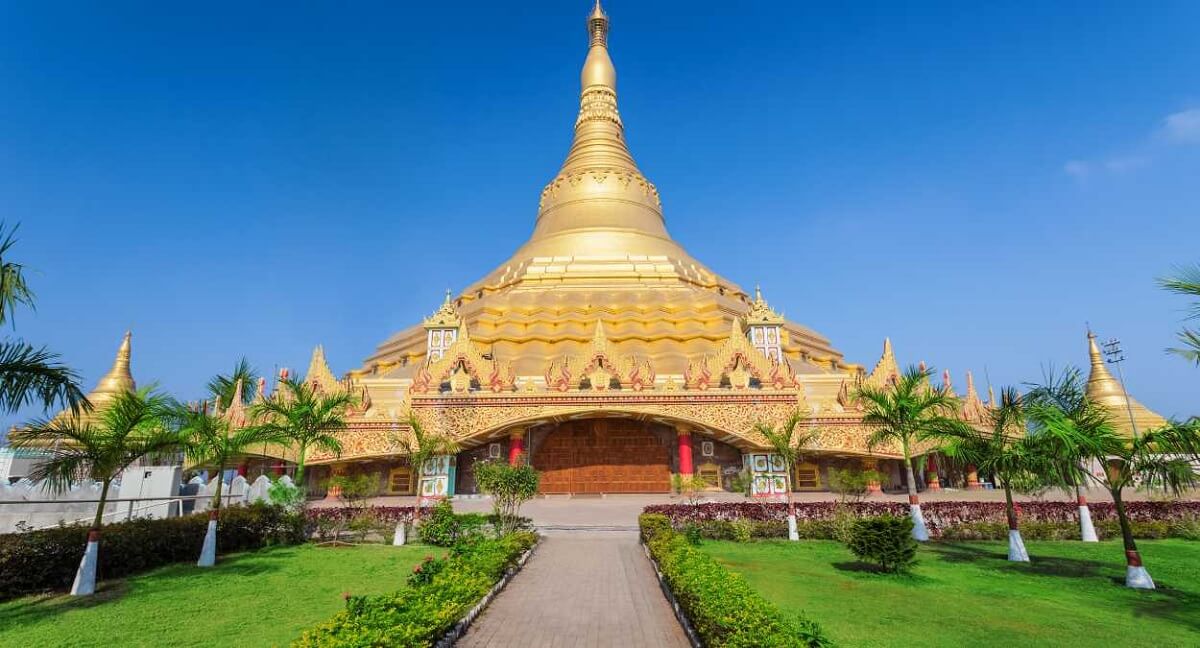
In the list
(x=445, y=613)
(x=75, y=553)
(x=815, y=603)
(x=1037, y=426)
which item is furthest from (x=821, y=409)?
(x=75, y=553)

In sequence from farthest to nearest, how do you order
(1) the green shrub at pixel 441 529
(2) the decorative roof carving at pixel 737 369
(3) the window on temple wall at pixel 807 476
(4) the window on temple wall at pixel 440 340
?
(4) the window on temple wall at pixel 440 340
(3) the window on temple wall at pixel 807 476
(2) the decorative roof carving at pixel 737 369
(1) the green shrub at pixel 441 529

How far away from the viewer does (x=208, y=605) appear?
29.1 ft

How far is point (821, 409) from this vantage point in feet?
79.2

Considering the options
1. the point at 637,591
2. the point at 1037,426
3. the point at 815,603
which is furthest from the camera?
the point at 1037,426

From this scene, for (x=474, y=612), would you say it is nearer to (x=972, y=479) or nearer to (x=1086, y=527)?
(x=1086, y=527)

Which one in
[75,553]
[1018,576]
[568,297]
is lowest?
[1018,576]

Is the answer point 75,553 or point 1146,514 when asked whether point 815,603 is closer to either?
point 75,553

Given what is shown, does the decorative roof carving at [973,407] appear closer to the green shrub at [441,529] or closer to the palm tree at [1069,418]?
the palm tree at [1069,418]

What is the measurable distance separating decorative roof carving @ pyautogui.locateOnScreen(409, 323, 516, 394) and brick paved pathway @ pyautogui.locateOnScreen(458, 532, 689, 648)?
11283 millimetres

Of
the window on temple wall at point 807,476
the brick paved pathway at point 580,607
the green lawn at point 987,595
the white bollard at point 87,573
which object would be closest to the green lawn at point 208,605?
the white bollard at point 87,573

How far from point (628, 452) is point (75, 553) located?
16.9m

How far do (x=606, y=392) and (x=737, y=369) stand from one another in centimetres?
507

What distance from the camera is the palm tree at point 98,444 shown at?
987 cm

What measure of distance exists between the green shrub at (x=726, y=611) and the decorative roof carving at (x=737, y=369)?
13949 millimetres
